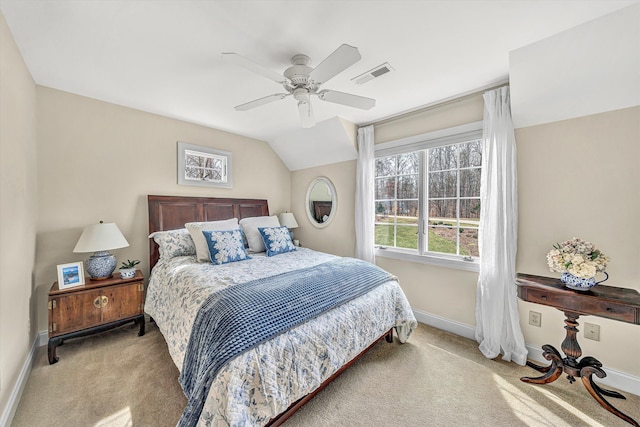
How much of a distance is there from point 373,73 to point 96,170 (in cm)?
311

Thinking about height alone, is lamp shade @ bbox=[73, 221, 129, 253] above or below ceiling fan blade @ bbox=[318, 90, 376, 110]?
below

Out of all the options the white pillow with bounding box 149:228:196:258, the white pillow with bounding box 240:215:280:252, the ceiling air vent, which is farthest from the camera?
the white pillow with bounding box 240:215:280:252

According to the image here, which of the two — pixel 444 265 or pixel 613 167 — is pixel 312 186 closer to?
pixel 444 265

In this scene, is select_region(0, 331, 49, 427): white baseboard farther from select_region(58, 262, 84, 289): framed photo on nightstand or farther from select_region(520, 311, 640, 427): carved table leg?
select_region(520, 311, 640, 427): carved table leg

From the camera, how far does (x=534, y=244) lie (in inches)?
87.4

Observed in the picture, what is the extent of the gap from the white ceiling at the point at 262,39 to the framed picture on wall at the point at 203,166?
94 centimetres

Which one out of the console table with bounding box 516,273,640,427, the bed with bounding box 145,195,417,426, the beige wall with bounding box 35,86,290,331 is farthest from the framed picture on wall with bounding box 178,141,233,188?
the console table with bounding box 516,273,640,427

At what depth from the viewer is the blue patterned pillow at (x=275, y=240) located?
3.07 metres

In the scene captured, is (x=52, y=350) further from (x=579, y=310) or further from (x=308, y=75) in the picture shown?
(x=579, y=310)

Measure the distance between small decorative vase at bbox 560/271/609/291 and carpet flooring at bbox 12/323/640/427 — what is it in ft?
2.61

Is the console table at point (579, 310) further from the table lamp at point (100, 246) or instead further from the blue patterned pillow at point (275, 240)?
the table lamp at point (100, 246)

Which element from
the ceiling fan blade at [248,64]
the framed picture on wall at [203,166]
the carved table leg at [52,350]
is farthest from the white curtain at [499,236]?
the carved table leg at [52,350]

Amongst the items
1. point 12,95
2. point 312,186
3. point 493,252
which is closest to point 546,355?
point 493,252

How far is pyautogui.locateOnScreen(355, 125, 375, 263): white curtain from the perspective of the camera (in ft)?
10.9
